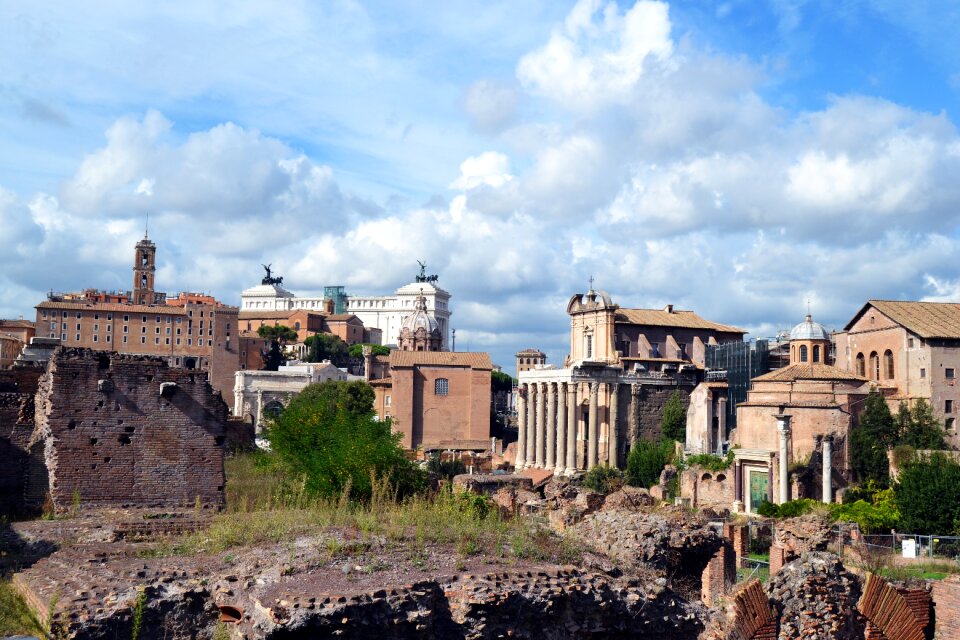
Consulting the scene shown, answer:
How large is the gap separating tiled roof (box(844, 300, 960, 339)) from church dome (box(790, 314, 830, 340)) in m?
2.40

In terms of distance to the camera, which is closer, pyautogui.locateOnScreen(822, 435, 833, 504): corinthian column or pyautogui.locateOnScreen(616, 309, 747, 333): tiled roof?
pyautogui.locateOnScreen(822, 435, 833, 504): corinthian column

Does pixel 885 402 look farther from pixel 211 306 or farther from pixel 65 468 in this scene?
pixel 211 306

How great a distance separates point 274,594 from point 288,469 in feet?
46.4

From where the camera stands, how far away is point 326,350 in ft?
353

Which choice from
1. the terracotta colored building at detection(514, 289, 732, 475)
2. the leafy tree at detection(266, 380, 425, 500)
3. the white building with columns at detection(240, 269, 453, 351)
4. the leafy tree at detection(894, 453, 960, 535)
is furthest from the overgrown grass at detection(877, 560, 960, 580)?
the white building with columns at detection(240, 269, 453, 351)

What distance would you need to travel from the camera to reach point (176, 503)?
555 inches

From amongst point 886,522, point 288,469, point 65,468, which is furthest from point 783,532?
point 65,468

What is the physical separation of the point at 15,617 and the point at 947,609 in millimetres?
10688

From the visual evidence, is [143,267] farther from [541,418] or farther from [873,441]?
[873,441]

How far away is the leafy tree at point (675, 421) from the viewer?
51.4 m

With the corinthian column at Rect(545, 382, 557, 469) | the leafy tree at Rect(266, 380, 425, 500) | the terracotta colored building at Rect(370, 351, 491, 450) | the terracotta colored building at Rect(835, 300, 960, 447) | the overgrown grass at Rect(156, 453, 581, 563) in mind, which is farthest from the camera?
the terracotta colored building at Rect(370, 351, 491, 450)

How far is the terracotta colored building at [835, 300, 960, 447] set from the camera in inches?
1489

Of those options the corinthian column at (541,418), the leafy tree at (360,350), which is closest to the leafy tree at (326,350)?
the leafy tree at (360,350)

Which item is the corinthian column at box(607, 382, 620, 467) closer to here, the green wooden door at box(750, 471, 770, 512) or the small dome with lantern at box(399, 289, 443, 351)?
the green wooden door at box(750, 471, 770, 512)
